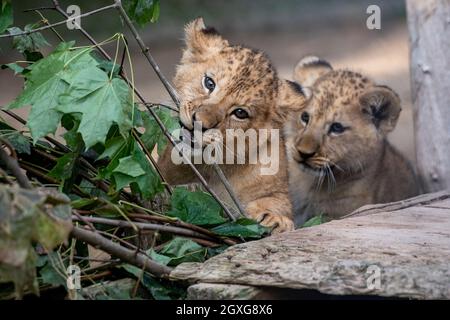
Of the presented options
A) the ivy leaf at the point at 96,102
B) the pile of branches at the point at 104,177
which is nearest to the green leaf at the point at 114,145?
the pile of branches at the point at 104,177

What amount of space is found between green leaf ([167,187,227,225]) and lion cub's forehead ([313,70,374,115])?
6.83 ft

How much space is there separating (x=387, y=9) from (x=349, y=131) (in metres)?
8.04

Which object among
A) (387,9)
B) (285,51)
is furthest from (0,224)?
(387,9)

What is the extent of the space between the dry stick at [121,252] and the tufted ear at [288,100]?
1.82 m

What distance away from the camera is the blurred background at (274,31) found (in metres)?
12.3

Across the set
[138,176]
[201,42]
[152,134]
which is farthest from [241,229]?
[201,42]

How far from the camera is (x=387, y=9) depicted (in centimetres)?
1368

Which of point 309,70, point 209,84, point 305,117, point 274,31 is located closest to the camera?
point 209,84

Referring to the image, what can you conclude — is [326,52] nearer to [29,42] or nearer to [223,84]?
[223,84]

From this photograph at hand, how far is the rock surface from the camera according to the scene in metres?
3.24

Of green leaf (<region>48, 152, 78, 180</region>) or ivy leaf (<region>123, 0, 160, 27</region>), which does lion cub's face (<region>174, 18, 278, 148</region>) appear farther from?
green leaf (<region>48, 152, 78, 180</region>)

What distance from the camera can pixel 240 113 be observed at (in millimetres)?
4871

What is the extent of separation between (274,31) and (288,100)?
883 cm
